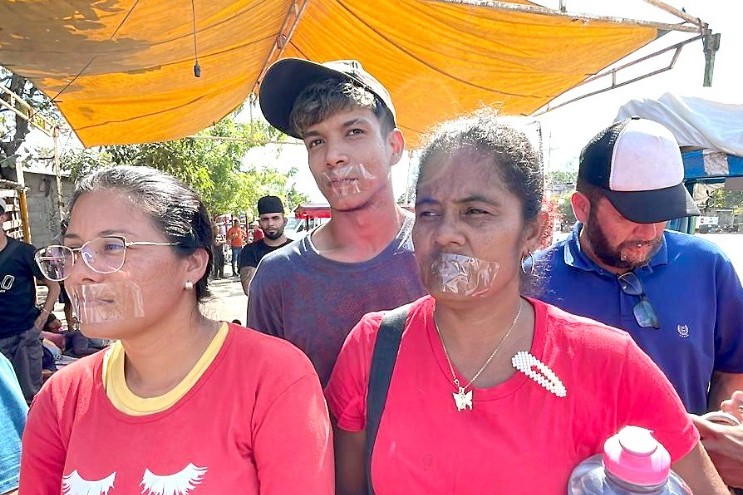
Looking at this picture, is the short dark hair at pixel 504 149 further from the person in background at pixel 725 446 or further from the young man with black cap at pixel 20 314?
the young man with black cap at pixel 20 314

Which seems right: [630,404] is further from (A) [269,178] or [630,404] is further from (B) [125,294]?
(A) [269,178]

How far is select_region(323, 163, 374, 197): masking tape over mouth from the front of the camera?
5.25ft

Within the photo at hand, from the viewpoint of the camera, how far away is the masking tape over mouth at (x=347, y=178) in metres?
1.60

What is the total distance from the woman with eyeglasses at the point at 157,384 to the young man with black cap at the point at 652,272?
0.92 metres

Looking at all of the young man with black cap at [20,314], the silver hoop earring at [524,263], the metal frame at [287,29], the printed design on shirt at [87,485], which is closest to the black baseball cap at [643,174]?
the silver hoop earring at [524,263]

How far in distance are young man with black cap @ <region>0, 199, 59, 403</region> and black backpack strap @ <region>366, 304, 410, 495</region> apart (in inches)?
159

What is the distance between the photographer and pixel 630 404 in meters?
1.08

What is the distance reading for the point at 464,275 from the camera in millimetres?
1166

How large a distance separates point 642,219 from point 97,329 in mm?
A: 1638

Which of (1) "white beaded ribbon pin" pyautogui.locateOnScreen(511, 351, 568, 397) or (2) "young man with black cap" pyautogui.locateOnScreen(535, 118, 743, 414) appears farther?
(2) "young man with black cap" pyautogui.locateOnScreen(535, 118, 743, 414)

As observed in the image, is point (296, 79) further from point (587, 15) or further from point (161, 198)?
point (587, 15)

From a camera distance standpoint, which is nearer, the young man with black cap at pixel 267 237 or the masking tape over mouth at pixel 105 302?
the masking tape over mouth at pixel 105 302

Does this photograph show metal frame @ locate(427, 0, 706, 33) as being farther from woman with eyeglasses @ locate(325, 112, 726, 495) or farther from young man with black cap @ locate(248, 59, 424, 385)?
woman with eyeglasses @ locate(325, 112, 726, 495)

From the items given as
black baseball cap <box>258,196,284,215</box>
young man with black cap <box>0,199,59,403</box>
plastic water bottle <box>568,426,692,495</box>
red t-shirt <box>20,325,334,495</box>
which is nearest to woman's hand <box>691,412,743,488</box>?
plastic water bottle <box>568,426,692,495</box>
